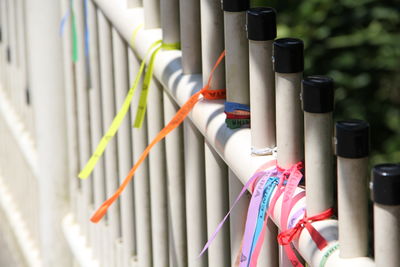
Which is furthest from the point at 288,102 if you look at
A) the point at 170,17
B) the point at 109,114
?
the point at 109,114

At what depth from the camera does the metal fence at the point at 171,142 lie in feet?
4.83

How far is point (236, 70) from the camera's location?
5.96 feet

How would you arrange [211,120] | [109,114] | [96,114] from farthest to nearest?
[96,114] → [109,114] → [211,120]

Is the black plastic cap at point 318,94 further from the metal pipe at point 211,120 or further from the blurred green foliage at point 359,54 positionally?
the blurred green foliage at point 359,54

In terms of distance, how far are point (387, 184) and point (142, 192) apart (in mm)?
1265

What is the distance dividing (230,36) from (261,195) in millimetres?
310

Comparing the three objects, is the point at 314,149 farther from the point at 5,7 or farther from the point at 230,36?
the point at 5,7

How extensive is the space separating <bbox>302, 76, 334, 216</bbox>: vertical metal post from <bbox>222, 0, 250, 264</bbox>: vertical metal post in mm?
323

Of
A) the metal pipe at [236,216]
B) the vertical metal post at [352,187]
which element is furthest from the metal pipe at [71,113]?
the vertical metal post at [352,187]

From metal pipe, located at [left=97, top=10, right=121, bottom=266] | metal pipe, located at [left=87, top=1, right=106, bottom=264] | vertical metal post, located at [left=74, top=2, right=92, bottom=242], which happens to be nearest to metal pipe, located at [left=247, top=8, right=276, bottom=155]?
metal pipe, located at [left=97, top=10, right=121, bottom=266]

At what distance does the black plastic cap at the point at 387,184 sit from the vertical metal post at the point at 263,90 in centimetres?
44

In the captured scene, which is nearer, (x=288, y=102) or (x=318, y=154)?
(x=318, y=154)

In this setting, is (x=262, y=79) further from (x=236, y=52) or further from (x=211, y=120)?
(x=211, y=120)

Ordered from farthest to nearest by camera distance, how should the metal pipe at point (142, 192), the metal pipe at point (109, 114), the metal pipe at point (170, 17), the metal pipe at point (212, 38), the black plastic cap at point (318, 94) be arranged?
the metal pipe at point (109, 114) < the metal pipe at point (142, 192) < the metal pipe at point (170, 17) < the metal pipe at point (212, 38) < the black plastic cap at point (318, 94)
